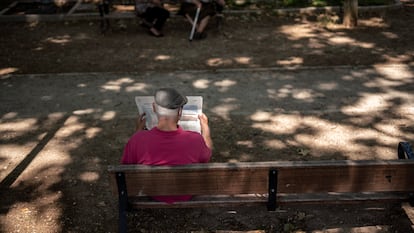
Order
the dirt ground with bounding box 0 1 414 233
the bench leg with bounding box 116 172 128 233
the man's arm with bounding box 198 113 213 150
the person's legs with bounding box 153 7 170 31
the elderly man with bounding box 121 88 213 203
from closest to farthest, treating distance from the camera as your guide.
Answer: the bench leg with bounding box 116 172 128 233 → the elderly man with bounding box 121 88 213 203 → the man's arm with bounding box 198 113 213 150 → the dirt ground with bounding box 0 1 414 233 → the person's legs with bounding box 153 7 170 31

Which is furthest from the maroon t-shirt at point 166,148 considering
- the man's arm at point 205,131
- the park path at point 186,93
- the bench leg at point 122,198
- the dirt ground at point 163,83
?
the park path at point 186,93

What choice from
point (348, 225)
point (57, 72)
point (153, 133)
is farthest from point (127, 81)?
point (348, 225)

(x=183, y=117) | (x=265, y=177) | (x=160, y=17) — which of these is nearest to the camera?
(x=265, y=177)

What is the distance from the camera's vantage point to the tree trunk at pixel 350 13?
990 centimetres

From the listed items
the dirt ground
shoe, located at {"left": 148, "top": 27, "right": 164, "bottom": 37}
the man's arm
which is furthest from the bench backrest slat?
shoe, located at {"left": 148, "top": 27, "right": 164, "bottom": 37}

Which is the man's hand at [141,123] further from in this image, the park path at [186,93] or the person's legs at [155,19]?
the person's legs at [155,19]

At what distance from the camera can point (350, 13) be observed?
993cm

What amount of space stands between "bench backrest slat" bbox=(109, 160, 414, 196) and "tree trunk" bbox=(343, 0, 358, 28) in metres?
7.18

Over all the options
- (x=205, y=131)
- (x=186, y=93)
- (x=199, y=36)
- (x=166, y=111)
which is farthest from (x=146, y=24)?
(x=166, y=111)

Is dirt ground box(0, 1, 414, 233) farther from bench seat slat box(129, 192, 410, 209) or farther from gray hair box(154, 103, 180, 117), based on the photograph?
gray hair box(154, 103, 180, 117)

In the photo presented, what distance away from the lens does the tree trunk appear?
9898 millimetres

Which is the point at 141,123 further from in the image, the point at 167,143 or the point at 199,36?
the point at 199,36

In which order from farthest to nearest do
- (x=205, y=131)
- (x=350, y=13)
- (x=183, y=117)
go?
1. (x=350, y=13)
2. (x=183, y=117)
3. (x=205, y=131)

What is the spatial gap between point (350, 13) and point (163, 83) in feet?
16.0
